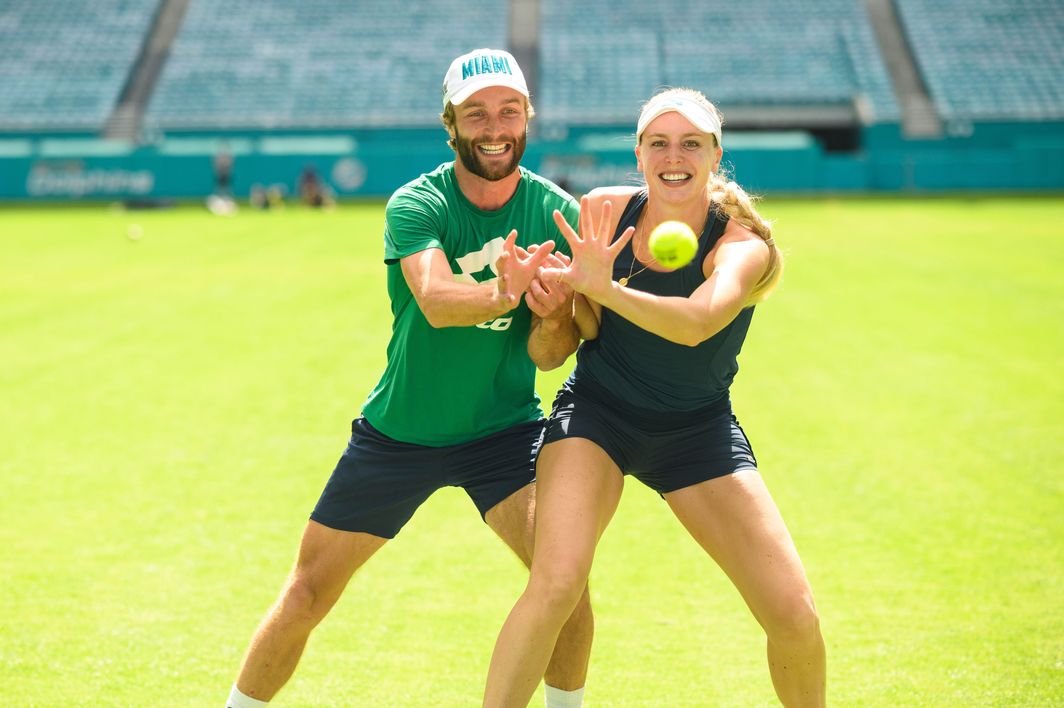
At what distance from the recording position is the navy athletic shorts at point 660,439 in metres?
4.61

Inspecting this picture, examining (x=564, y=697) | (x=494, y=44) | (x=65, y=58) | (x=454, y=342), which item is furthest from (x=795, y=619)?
(x=65, y=58)

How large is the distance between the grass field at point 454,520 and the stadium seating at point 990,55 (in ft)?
93.6

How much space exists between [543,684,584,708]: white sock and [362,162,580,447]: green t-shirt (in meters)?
1.09

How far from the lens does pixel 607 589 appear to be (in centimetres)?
651

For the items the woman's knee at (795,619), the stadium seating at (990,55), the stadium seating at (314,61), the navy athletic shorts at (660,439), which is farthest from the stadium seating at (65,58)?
the woman's knee at (795,619)

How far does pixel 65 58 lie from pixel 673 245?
4730 centimetres

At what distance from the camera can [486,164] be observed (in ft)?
15.3

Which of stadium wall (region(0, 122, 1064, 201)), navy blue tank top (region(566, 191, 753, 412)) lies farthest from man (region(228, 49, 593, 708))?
stadium wall (region(0, 122, 1064, 201))

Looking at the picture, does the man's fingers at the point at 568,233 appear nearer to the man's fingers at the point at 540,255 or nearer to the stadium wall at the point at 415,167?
the man's fingers at the point at 540,255

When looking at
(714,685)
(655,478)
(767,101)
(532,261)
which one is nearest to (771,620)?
(655,478)

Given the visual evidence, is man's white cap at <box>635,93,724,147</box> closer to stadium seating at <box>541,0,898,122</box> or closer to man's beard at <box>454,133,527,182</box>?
man's beard at <box>454,133,527,182</box>

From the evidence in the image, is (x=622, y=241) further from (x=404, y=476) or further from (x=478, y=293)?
(x=404, y=476)

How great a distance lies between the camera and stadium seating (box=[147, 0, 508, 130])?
43281 millimetres

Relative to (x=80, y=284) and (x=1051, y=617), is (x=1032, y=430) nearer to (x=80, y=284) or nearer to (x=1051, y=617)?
(x=1051, y=617)
